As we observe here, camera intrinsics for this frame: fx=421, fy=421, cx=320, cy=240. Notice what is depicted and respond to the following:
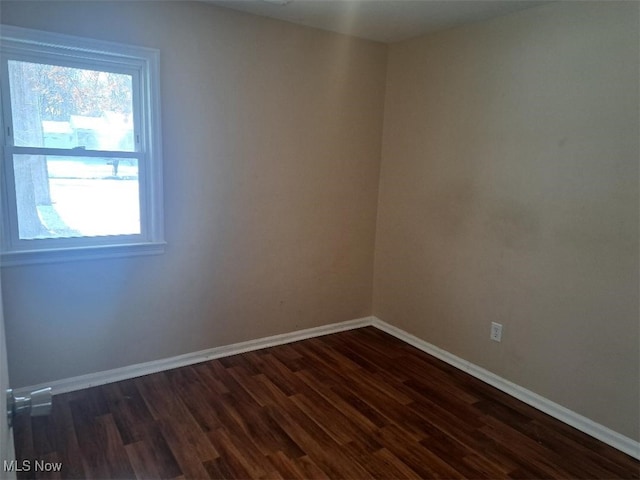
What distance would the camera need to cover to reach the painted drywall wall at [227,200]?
2.50 meters

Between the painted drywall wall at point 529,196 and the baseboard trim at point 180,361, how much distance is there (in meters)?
0.73

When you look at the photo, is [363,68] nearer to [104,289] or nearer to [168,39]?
[168,39]

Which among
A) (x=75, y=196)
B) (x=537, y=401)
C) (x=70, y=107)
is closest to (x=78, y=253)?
(x=75, y=196)

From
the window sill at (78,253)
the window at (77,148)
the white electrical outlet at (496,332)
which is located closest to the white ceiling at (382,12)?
the window at (77,148)

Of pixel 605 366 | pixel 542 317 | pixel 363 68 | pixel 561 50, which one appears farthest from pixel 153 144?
pixel 605 366

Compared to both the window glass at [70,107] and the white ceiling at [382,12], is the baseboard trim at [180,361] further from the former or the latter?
the white ceiling at [382,12]

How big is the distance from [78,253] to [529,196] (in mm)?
2760

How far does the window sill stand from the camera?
7.64 feet

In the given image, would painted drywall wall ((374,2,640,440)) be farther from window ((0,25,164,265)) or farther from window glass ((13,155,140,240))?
window glass ((13,155,140,240))

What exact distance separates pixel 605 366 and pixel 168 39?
3179mm

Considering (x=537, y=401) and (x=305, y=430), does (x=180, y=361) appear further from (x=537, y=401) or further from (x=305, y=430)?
(x=537, y=401)

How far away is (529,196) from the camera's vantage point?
8.54 ft

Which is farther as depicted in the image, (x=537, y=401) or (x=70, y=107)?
Answer: (x=537, y=401)

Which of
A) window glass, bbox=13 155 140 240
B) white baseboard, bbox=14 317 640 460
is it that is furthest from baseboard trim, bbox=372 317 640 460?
window glass, bbox=13 155 140 240
